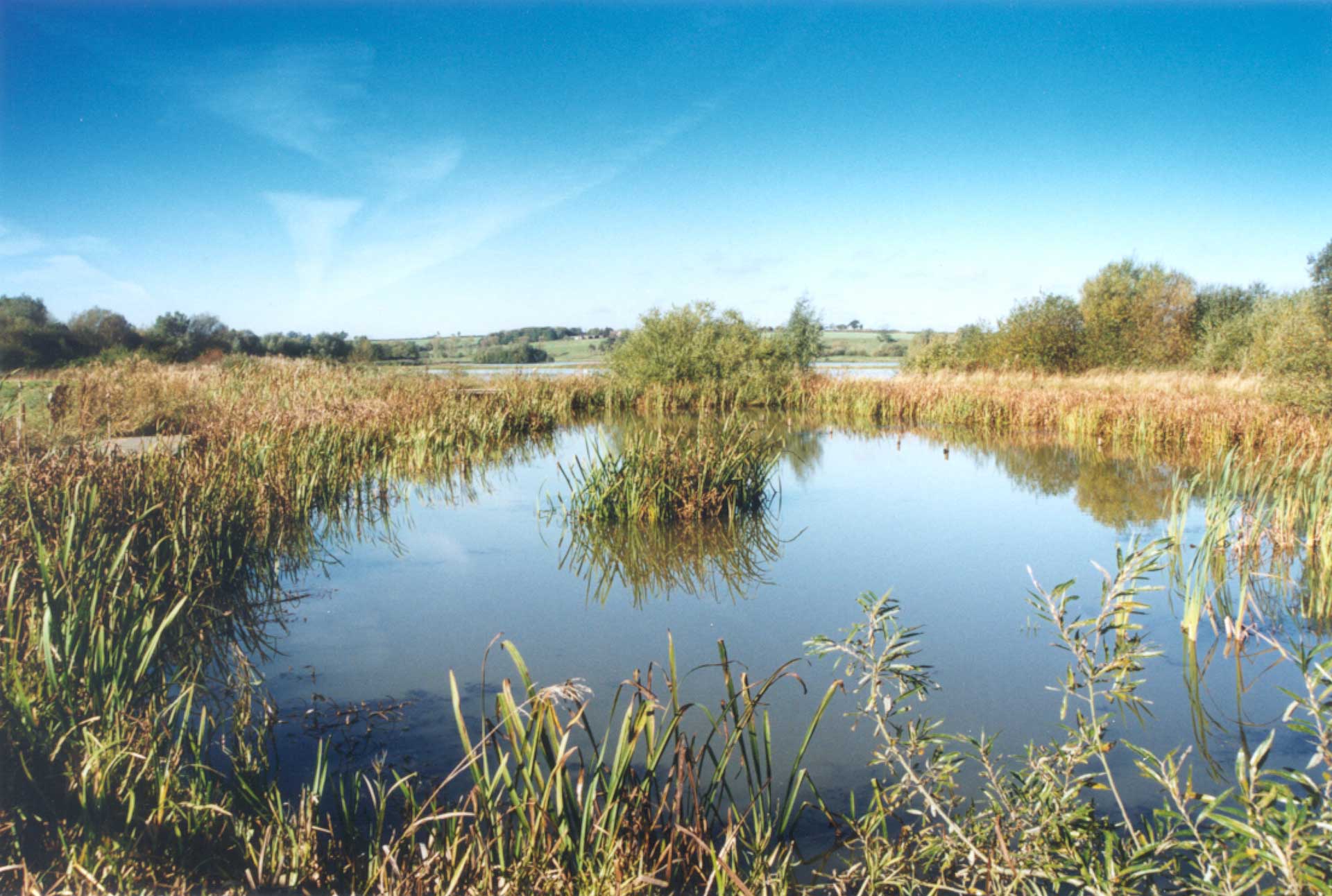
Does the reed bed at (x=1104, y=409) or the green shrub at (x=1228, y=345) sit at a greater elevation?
the green shrub at (x=1228, y=345)

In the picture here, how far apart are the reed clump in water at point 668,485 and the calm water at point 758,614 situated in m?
0.37

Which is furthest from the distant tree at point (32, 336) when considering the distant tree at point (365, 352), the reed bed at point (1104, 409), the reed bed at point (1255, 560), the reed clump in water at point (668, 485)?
the reed bed at point (1104, 409)

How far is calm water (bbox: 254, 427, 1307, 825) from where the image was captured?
3217 millimetres

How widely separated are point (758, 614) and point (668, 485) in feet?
8.15

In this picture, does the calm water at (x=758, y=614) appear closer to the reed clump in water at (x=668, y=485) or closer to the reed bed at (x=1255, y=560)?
the reed bed at (x=1255, y=560)

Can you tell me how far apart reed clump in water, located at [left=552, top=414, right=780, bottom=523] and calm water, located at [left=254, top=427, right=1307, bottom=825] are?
371 millimetres

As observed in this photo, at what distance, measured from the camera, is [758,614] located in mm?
4512

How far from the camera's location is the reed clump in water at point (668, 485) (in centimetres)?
679

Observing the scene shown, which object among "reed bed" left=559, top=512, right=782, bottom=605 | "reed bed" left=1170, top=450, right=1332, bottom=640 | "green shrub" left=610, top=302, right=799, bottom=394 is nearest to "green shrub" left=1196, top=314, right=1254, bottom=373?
"green shrub" left=610, top=302, right=799, bottom=394

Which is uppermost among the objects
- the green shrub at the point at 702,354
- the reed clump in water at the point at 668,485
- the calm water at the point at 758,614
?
the green shrub at the point at 702,354

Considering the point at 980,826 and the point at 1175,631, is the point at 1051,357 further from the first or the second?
the point at 980,826

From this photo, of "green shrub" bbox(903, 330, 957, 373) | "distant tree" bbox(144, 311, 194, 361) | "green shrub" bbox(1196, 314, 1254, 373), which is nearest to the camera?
"distant tree" bbox(144, 311, 194, 361)

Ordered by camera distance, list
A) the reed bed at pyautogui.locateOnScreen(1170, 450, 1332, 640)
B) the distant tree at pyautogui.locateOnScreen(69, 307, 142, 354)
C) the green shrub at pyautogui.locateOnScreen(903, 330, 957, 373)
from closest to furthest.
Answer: the reed bed at pyautogui.locateOnScreen(1170, 450, 1332, 640) < the distant tree at pyautogui.locateOnScreen(69, 307, 142, 354) < the green shrub at pyautogui.locateOnScreen(903, 330, 957, 373)

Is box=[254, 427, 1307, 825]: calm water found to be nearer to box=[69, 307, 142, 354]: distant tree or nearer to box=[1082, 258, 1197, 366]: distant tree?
box=[69, 307, 142, 354]: distant tree
